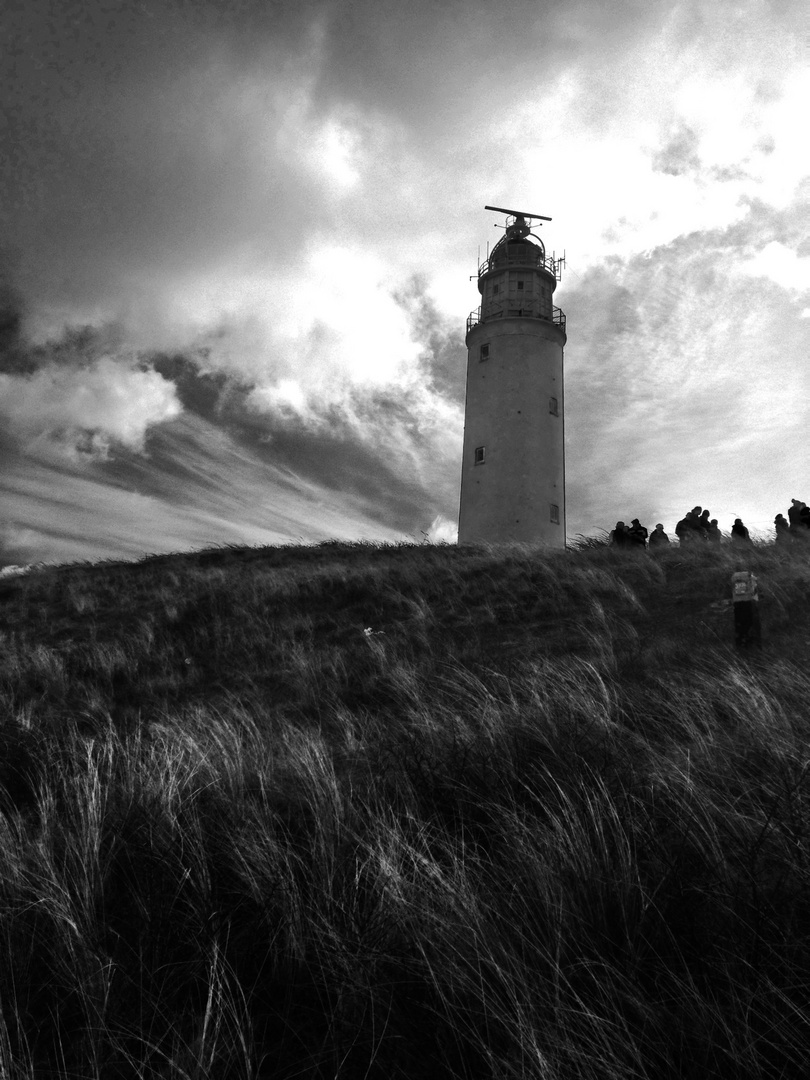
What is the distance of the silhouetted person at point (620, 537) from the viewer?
54.9ft

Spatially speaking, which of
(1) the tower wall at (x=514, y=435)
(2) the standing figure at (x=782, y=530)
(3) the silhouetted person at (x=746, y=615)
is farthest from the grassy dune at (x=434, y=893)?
(1) the tower wall at (x=514, y=435)

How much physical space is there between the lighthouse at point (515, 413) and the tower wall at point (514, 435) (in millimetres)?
39

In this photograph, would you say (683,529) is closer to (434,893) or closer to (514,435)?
(514,435)

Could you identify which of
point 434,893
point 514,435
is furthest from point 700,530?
point 434,893

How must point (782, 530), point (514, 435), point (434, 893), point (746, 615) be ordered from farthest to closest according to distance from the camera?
point (514, 435), point (782, 530), point (746, 615), point (434, 893)

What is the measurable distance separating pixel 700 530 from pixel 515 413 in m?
11.0

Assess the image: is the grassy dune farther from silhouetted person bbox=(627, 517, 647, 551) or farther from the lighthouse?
the lighthouse

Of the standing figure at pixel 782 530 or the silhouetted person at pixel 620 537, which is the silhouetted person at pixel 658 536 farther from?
the standing figure at pixel 782 530

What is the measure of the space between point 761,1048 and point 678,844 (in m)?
0.85

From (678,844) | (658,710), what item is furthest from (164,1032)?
(658,710)

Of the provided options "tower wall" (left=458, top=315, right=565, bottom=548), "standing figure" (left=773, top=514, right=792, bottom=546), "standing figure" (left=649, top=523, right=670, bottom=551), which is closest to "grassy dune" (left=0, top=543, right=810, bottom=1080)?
"standing figure" (left=773, top=514, right=792, bottom=546)

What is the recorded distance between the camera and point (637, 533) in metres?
17.5

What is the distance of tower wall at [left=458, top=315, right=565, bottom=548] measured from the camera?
86.6 ft

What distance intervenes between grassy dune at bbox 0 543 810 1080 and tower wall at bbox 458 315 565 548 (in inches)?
826
